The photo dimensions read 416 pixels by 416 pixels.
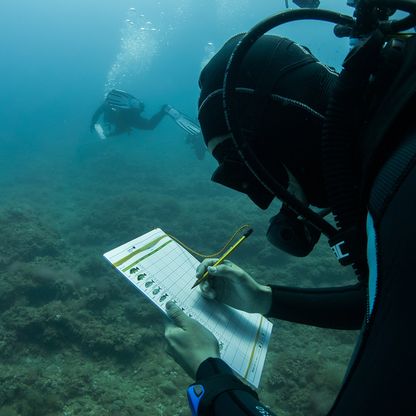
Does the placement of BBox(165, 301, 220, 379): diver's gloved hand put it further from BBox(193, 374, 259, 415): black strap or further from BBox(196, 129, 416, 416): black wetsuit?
BBox(196, 129, 416, 416): black wetsuit

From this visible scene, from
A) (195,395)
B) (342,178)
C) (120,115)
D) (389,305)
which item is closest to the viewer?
(389,305)

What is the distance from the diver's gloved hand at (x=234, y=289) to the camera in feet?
7.77

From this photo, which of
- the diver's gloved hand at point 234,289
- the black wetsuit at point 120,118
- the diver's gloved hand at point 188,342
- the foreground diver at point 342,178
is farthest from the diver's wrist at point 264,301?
the black wetsuit at point 120,118

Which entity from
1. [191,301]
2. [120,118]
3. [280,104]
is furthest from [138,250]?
[120,118]

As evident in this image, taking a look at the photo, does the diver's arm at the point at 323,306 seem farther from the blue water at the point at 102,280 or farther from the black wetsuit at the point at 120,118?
the black wetsuit at the point at 120,118

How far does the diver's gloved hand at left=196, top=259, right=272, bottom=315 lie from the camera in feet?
7.77

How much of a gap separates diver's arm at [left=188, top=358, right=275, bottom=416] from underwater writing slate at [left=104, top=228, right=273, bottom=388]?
49 centimetres

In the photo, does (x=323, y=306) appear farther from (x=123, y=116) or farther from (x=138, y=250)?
(x=123, y=116)

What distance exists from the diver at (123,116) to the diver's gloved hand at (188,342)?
13.7 m

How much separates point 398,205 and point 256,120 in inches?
29.5

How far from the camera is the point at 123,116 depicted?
15.0 m

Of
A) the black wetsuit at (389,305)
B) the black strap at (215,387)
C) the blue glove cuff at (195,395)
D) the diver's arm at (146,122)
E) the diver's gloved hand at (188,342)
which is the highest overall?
the black wetsuit at (389,305)

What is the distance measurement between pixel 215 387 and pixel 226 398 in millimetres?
73

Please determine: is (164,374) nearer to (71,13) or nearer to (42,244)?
(42,244)
